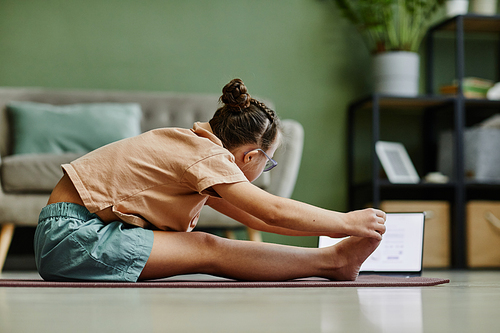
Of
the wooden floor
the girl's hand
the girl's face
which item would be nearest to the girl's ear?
the girl's face

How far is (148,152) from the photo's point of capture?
116 centimetres

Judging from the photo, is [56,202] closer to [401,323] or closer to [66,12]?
[401,323]

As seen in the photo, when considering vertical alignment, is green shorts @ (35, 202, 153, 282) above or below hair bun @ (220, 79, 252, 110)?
below

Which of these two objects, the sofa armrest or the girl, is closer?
the girl

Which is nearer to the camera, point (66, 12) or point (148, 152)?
point (148, 152)

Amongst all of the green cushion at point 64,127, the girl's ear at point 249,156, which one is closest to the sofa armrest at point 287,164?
the green cushion at point 64,127

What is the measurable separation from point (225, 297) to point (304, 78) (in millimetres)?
2310

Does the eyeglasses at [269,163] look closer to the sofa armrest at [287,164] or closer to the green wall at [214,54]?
the sofa armrest at [287,164]

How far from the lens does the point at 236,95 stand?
3.88 ft

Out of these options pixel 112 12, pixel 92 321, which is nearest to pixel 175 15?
→ pixel 112 12

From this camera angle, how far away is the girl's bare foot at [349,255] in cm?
113

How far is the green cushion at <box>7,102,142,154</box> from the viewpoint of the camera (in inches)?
90.4

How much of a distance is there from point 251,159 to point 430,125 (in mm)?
2090

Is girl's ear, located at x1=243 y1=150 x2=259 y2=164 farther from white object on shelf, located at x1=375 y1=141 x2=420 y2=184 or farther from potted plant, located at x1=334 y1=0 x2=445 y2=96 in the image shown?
potted plant, located at x1=334 y1=0 x2=445 y2=96
